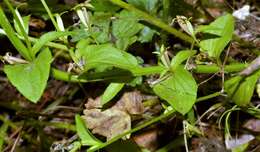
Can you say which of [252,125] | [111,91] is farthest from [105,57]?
[252,125]

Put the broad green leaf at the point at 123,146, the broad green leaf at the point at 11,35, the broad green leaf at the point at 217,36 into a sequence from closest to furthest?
the broad green leaf at the point at 11,35 → the broad green leaf at the point at 217,36 → the broad green leaf at the point at 123,146

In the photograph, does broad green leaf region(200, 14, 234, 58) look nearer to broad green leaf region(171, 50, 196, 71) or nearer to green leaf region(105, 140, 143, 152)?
broad green leaf region(171, 50, 196, 71)

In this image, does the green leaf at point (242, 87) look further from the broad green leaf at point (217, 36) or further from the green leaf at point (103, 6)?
the green leaf at point (103, 6)

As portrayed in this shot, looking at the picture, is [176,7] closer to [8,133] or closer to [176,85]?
[176,85]

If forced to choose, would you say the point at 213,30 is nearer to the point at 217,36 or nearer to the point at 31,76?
the point at 217,36

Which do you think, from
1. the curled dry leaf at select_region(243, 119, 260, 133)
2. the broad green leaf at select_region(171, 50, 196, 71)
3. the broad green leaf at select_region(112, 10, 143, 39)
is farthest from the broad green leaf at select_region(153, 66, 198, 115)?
the curled dry leaf at select_region(243, 119, 260, 133)

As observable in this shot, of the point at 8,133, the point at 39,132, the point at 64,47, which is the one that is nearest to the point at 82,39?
the point at 64,47

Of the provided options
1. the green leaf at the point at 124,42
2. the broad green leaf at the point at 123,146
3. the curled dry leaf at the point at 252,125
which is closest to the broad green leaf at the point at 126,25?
the green leaf at the point at 124,42
